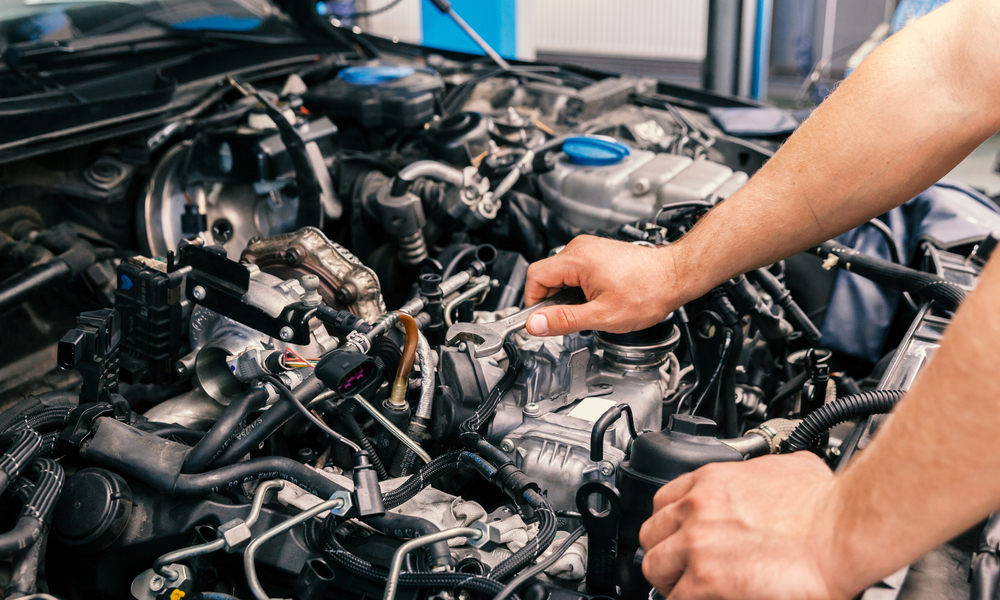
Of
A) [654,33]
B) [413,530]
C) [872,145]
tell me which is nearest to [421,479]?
[413,530]

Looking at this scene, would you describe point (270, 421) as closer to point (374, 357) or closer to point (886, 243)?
point (374, 357)

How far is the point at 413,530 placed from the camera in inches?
36.2

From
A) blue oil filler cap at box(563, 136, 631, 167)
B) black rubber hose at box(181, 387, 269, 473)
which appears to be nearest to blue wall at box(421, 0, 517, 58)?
blue oil filler cap at box(563, 136, 631, 167)

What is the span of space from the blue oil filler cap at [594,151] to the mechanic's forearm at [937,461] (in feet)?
3.67

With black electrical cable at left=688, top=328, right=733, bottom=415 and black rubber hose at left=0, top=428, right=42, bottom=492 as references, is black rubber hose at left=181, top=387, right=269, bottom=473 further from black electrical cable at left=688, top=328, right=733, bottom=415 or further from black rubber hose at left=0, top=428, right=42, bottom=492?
black electrical cable at left=688, top=328, right=733, bottom=415

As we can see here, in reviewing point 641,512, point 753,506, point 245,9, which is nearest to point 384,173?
point 245,9

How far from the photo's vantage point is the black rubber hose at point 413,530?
2.85 feet

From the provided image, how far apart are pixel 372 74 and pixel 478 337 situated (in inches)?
40.4

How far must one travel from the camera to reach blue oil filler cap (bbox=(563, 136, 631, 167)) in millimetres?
1683

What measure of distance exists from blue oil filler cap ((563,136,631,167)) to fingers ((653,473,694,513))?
39.6 inches

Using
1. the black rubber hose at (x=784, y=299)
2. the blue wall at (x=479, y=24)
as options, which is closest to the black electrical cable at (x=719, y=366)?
the black rubber hose at (x=784, y=299)

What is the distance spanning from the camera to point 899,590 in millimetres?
776

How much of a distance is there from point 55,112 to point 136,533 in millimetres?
928

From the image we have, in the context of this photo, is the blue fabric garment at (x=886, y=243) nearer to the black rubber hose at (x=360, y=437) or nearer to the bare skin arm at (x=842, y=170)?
the bare skin arm at (x=842, y=170)
